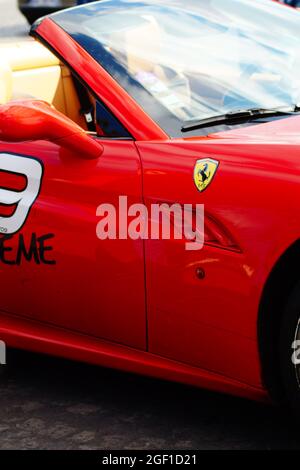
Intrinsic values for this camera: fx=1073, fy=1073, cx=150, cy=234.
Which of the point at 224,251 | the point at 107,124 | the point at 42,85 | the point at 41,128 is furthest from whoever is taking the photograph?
the point at 42,85

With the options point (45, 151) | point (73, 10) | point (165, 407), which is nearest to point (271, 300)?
point (165, 407)

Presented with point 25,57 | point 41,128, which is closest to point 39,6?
point 25,57

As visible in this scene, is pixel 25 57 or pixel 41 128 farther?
pixel 25 57

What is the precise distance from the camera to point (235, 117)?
11.3 ft

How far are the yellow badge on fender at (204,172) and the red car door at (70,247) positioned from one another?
8.5 inches

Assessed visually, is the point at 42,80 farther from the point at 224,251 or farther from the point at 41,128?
the point at 224,251

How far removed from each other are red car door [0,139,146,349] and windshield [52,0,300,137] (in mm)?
276

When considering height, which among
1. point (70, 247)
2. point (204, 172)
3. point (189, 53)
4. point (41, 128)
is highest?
point (189, 53)

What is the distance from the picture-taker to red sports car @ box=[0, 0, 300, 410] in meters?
2.89

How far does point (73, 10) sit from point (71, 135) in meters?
0.70

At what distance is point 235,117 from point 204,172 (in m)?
0.49

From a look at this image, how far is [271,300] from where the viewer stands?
113 inches

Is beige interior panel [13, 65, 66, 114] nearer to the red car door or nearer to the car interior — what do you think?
the car interior

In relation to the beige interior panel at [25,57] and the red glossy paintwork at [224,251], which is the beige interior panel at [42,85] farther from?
the red glossy paintwork at [224,251]
